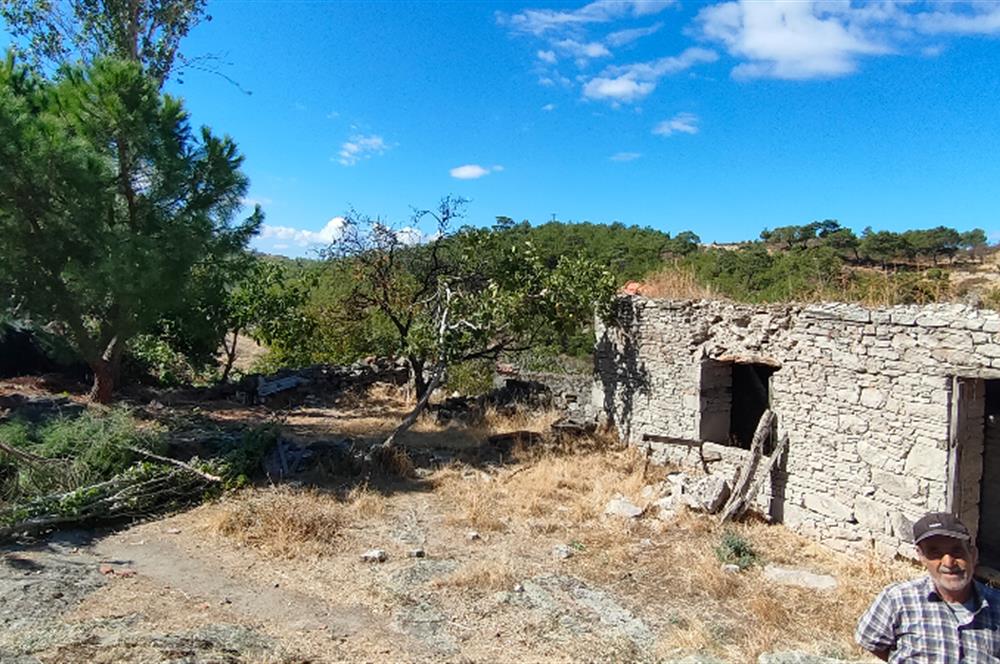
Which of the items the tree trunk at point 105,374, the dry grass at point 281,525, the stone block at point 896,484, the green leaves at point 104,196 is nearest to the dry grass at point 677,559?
the stone block at point 896,484

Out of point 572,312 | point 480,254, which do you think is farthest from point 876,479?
point 480,254

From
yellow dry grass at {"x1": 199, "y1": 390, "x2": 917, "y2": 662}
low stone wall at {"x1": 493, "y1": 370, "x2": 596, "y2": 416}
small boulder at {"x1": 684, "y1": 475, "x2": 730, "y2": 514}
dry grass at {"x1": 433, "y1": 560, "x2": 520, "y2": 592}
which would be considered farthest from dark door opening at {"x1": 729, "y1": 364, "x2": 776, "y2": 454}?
dry grass at {"x1": 433, "y1": 560, "x2": 520, "y2": 592}

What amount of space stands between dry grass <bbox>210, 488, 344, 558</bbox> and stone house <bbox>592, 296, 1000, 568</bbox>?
504 cm

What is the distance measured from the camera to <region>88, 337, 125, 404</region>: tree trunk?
1152cm

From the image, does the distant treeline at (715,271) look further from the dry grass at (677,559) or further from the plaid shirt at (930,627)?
the plaid shirt at (930,627)

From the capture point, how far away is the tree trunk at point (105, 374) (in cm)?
1152

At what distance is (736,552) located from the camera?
6812 mm

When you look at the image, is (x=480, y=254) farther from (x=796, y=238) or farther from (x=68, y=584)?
(x=796, y=238)

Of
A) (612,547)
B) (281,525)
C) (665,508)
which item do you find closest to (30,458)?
(281,525)

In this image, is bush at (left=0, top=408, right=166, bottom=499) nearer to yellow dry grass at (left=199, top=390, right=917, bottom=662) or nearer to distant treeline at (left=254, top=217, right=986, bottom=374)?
yellow dry grass at (left=199, top=390, right=917, bottom=662)

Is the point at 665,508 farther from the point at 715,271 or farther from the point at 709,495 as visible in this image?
the point at 715,271

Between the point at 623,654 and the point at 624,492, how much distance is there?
401 centimetres

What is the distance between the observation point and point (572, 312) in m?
11.1

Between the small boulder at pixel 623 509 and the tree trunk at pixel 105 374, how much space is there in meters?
8.91
